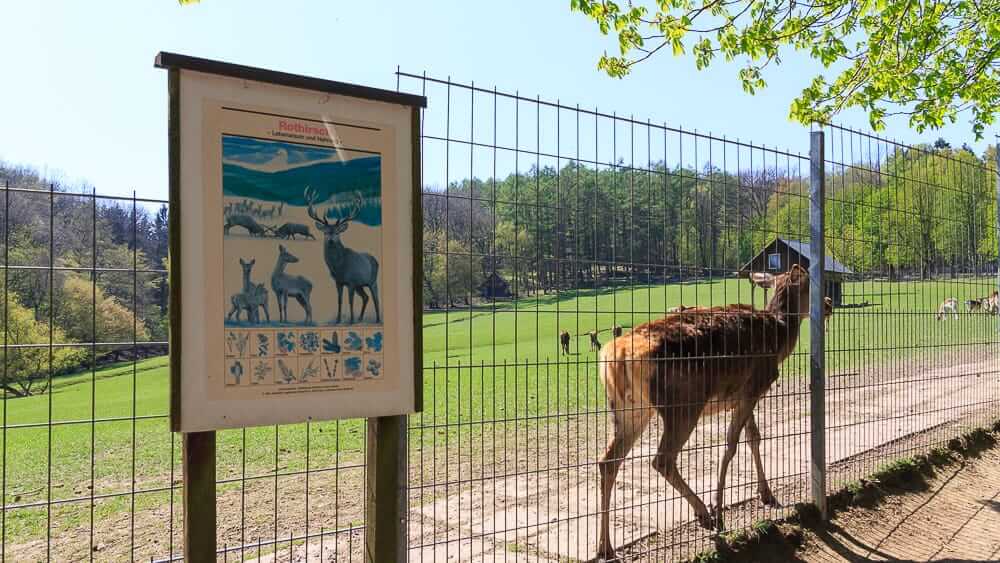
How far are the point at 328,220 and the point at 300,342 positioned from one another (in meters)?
0.65

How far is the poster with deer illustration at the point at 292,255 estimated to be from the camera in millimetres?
3432

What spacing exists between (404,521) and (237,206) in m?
2.02

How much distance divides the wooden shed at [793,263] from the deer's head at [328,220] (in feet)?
15.7

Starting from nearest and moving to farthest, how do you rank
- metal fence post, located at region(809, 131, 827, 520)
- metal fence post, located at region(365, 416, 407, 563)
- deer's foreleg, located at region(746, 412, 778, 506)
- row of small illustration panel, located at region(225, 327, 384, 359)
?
row of small illustration panel, located at region(225, 327, 384, 359) < metal fence post, located at region(365, 416, 407, 563) < deer's foreleg, located at region(746, 412, 778, 506) < metal fence post, located at region(809, 131, 827, 520)

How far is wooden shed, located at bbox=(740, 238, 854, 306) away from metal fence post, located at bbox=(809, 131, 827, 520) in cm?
22

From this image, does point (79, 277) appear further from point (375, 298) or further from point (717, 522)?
point (717, 522)

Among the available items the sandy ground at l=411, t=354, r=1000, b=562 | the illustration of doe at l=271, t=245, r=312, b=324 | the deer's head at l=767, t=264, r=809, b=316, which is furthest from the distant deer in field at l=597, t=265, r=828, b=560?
the illustration of doe at l=271, t=245, r=312, b=324

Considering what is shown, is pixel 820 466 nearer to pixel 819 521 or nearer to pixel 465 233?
pixel 819 521

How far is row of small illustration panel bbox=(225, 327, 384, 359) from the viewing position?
3533 mm

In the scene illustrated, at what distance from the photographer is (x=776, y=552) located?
639 centimetres

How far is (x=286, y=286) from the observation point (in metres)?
3.65

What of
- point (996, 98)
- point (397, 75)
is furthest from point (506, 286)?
point (996, 98)

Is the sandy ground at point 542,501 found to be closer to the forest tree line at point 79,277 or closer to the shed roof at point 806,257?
the shed roof at point 806,257

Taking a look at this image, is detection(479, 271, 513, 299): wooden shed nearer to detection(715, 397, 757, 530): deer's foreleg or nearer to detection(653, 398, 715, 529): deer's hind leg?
detection(653, 398, 715, 529): deer's hind leg
